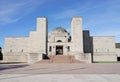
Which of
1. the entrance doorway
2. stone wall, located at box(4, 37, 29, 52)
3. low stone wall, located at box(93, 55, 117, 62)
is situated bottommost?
low stone wall, located at box(93, 55, 117, 62)

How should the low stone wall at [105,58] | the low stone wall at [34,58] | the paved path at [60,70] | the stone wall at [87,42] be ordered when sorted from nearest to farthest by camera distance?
the paved path at [60,70] < the low stone wall at [34,58] < the low stone wall at [105,58] < the stone wall at [87,42]

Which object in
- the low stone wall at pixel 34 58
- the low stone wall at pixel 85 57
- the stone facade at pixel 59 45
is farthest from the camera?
the stone facade at pixel 59 45

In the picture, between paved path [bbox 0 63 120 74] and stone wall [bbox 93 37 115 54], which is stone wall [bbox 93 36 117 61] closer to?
stone wall [bbox 93 37 115 54]

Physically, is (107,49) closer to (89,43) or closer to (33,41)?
(89,43)

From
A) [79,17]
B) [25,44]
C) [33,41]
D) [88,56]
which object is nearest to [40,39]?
[33,41]

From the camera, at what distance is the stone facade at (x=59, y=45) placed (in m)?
38.7

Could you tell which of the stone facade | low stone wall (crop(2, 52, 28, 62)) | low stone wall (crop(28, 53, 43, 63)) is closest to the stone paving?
low stone wall (crop(28, 53, 43, 63))

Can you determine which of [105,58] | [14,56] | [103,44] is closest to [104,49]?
[103,44]

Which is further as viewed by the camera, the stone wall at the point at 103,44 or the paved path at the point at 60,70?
the stone wall at the point at 103,44

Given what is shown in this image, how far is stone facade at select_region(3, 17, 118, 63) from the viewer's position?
1523 inches

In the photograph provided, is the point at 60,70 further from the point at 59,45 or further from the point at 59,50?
the point at 59,50

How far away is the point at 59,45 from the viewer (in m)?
40.1

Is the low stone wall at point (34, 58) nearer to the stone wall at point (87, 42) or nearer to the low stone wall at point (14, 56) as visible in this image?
the low stone wall at point (14, 56)
